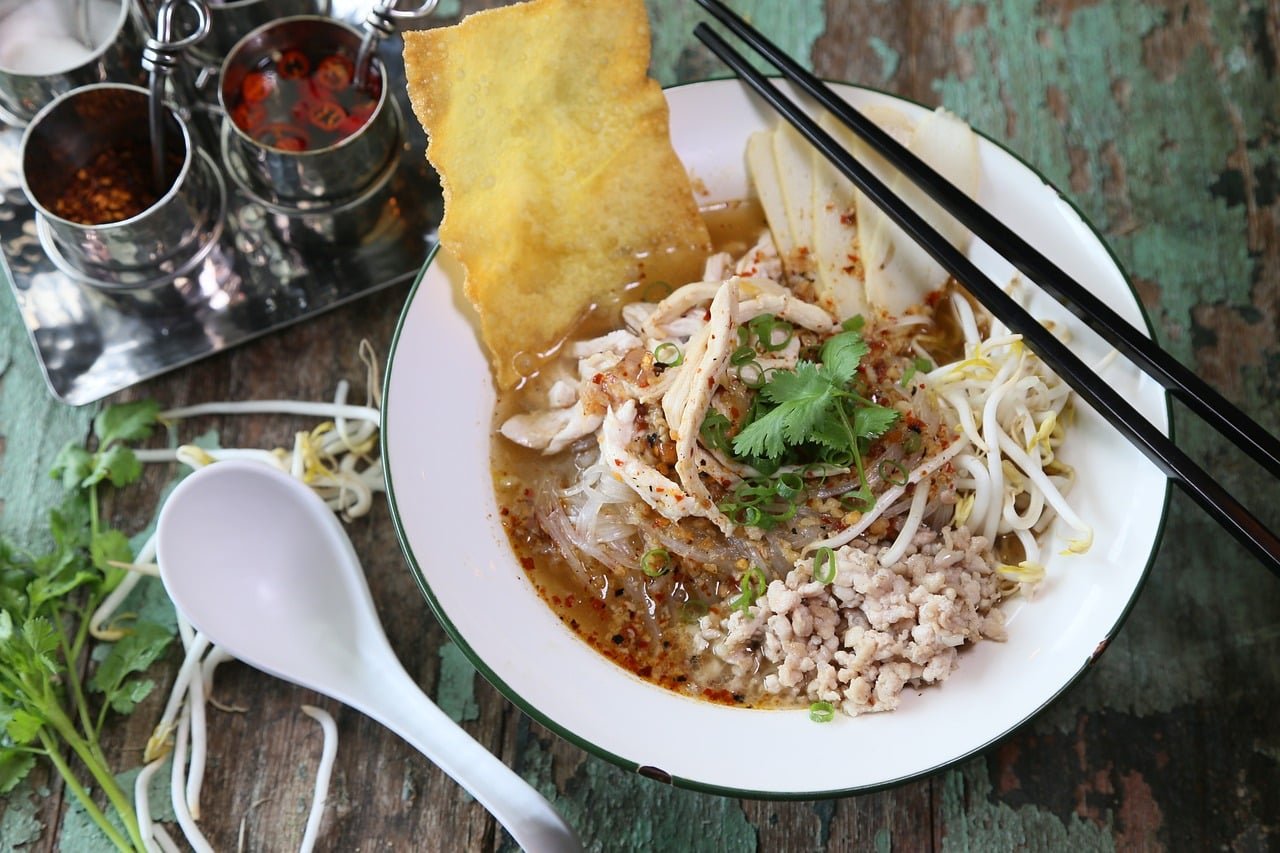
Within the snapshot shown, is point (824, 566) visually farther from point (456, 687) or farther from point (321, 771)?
point (321, 771)

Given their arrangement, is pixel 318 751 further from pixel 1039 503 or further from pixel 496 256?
pixel 1039 503

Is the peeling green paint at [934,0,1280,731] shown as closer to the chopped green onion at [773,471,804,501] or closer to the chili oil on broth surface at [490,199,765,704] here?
the chopped green onion at [773,471,804,501]

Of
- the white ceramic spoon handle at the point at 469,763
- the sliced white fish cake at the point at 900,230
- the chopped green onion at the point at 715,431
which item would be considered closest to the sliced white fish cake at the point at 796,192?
the sliced white fish cake at the point at 900,230

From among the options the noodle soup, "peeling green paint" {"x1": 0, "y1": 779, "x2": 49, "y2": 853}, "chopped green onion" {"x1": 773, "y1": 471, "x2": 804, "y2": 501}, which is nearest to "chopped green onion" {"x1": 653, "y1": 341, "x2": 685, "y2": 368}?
the noodle soup

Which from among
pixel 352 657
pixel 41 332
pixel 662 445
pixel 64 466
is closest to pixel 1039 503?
pixel 662 445

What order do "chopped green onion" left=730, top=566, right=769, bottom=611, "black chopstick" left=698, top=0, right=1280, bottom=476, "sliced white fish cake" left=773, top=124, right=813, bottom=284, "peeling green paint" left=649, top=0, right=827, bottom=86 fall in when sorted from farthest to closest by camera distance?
"peeling green paint" left=649, top=0, right=827, bottom=86
"sliced white fish cake" left=773, top=124, right=813, bottom=284
"chopped green onion" left=730, top=566, right=769, bottom=611
"black chopstick" left=698, top=0, right=1280, bottom=476

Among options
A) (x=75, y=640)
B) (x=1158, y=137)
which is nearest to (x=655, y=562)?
(x=75, y=640)
